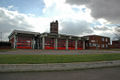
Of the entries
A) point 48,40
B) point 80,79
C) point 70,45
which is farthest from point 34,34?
point 80,79

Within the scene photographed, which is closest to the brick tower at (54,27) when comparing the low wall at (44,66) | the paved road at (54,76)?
the low wall at (44,66)

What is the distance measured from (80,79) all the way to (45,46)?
31.5m

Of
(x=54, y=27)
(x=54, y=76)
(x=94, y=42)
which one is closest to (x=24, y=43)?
(x=54, y=27)

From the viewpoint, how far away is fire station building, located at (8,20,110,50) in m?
33.5

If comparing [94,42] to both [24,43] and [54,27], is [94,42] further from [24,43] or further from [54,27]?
[24,43]

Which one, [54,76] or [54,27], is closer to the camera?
[54,76]

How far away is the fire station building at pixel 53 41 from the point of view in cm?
3350

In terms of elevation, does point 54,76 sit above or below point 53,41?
below

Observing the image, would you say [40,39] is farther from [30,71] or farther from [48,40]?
[30,71]

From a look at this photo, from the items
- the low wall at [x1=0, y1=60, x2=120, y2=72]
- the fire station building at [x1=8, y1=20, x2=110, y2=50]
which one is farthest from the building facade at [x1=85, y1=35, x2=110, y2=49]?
the low wall at [x1=0, y1=60, x2=120, y2=72]

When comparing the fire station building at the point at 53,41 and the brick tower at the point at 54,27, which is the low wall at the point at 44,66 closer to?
the fire station building at the point at 53,41

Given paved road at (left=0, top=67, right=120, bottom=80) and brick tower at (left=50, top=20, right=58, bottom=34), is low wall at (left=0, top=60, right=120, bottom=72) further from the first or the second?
brick tower at (left=50, top=20, right=58, bottom=34)

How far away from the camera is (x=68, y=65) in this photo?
7.49 metres

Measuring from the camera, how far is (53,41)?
3875 centimetres
